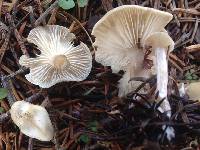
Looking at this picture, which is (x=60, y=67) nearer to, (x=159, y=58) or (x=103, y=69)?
(x=103, y=69)

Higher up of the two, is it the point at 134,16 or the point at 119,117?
the point at 134,16

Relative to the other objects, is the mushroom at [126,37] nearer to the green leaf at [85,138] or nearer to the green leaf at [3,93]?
the green leaf at [85,138]

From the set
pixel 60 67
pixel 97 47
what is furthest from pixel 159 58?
pixel 60 67

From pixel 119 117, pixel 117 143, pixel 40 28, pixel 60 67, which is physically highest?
pixel 40 28

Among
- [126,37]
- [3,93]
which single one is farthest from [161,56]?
[3,93]

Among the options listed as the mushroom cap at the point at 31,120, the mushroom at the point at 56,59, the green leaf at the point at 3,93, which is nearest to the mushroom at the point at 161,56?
the mushroom at the point at 56,59

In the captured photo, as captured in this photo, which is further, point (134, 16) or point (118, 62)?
point (118, 62)
